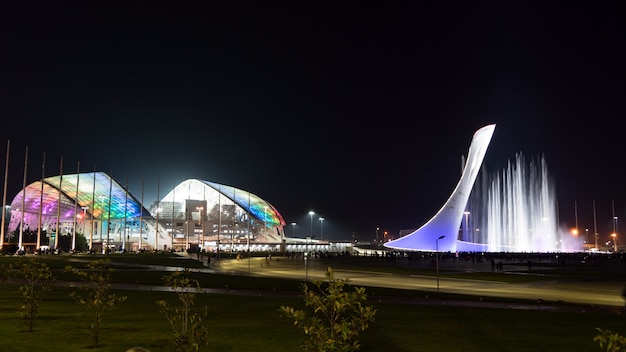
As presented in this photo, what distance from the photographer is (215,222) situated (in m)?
121

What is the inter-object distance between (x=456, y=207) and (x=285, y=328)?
2229 inches

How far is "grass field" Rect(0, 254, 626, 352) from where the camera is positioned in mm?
10320

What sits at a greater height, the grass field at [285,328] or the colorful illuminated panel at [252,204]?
the colorful illuminated panel at [252,204]

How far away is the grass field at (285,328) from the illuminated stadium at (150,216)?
7400 centimetres

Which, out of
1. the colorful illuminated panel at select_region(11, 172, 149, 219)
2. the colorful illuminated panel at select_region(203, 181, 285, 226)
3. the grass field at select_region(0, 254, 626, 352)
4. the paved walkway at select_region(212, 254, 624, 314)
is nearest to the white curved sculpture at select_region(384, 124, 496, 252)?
the paved walkway at select_region(212, 254, 624, 314)

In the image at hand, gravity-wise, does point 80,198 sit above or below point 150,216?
above

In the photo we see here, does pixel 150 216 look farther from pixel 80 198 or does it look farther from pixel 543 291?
pixel 543 291

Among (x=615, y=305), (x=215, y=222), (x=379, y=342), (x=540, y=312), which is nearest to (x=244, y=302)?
(x=379, y=342)

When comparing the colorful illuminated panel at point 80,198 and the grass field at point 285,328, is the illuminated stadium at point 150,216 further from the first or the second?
the grass field at point 285,328

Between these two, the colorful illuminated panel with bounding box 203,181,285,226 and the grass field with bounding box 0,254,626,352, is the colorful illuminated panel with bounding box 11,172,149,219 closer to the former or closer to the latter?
the colorful illuminated panel with bounding box 203,181,285,226

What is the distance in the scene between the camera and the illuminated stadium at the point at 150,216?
100 meters

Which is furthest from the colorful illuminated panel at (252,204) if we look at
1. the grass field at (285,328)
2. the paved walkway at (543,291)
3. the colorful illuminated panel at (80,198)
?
the grass field at (285,328)

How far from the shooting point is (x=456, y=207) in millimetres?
65812

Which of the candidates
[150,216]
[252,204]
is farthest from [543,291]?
[252,204]
